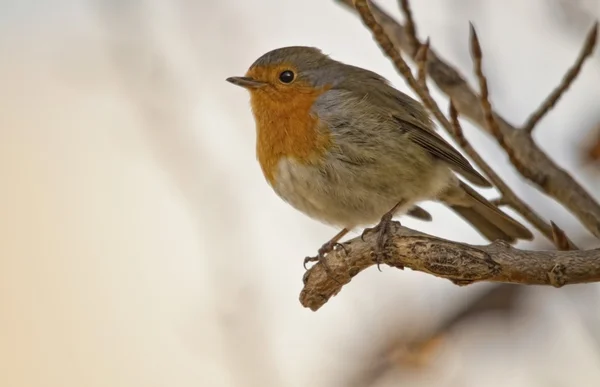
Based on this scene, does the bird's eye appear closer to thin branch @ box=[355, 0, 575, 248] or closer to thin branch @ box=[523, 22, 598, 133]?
thin branch @ box=[355, 0, 575, 248]

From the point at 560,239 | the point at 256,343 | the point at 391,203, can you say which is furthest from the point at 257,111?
the point at 560,239

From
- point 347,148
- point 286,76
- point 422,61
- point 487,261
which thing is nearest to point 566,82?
point 422,61

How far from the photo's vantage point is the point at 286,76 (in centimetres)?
385

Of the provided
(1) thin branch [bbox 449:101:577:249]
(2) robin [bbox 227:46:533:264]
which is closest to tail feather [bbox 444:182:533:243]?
(2) robin [bbox 227:46:533:264]

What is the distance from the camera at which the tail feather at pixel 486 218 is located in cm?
388

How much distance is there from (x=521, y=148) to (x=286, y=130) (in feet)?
3.33

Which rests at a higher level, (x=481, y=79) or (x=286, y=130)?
(x=286, y=130)

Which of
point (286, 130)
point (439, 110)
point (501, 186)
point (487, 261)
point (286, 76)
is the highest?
point (286, 76)

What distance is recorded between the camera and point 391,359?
11.2ft

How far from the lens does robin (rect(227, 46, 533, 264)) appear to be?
11.1 ft

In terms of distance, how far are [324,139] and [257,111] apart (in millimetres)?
516

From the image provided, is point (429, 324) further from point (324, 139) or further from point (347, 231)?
point (324, 139)

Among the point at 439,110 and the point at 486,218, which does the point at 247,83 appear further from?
the point at 486,218

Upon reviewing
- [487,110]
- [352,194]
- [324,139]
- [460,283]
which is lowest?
[460,283]
